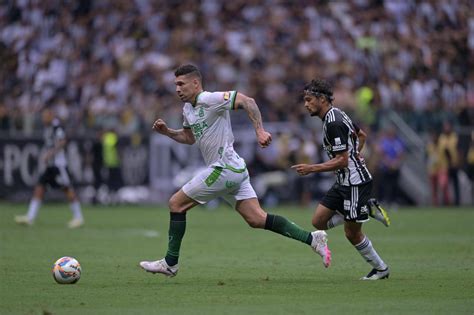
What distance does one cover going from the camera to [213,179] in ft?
36.9

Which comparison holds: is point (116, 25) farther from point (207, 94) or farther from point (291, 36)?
point (207, 94)

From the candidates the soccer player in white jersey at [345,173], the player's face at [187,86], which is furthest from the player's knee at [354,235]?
the player's face at [187,86]

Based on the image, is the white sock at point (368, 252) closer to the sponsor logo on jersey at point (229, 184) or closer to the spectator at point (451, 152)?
the sponsor logo on jersey at point (229, 184)

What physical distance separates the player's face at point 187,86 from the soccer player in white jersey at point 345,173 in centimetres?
128

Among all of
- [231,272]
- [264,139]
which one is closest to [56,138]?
[231,272]

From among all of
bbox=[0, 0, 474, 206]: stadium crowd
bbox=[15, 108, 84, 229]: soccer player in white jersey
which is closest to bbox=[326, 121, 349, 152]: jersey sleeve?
bbox=[15, 108, 84, 229]: soccer player in white jersey

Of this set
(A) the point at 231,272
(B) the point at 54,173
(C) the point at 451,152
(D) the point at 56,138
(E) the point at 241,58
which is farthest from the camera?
(E) the point at 241,58

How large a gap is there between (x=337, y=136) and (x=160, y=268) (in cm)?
253

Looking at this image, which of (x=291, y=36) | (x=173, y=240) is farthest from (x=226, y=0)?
(x=173, y=240)

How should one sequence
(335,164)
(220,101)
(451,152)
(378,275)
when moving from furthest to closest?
(451,152) < (378,275) < (220,101) < (335,164)

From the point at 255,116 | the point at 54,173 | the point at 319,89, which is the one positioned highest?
the point at 319,89

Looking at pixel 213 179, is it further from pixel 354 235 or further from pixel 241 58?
pixel 241 58

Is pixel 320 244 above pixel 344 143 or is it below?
below

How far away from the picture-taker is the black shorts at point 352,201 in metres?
11.2
